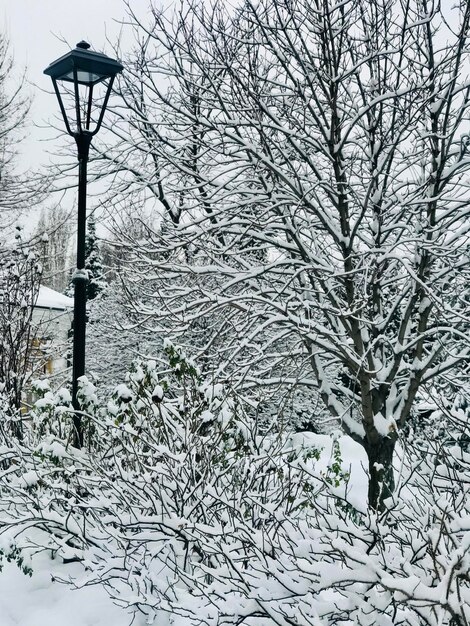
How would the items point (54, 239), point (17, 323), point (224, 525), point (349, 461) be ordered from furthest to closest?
point (54, 239), point (349, 461), point (17, 323), point (224, 525)

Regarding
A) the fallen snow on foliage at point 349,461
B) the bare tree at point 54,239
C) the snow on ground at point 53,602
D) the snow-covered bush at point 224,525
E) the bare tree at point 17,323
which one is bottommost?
the fallen snow on foliage at point 349,461

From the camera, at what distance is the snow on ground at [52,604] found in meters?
3.32

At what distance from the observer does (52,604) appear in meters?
3.53

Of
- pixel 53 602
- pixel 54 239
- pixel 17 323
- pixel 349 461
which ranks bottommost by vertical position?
pixel 349 461

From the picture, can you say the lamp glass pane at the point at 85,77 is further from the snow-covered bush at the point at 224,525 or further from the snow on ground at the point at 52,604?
the snow on ground at the point at 52,604

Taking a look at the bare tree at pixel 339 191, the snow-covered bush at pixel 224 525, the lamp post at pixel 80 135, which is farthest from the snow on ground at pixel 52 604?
the bare tree at pixel 339 191

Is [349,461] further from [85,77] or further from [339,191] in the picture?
[85,77]

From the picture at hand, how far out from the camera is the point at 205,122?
7.60m

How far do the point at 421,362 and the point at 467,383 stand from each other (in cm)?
115

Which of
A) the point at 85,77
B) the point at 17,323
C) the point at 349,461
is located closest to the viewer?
the point at 85,77

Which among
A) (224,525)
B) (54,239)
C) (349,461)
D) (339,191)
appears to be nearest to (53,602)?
(224,525)

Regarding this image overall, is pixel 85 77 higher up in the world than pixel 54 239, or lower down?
lower down

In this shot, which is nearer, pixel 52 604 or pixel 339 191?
pixel 52 604

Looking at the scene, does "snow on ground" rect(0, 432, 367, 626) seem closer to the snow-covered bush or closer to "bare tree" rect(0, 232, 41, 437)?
the snow-covered bush
